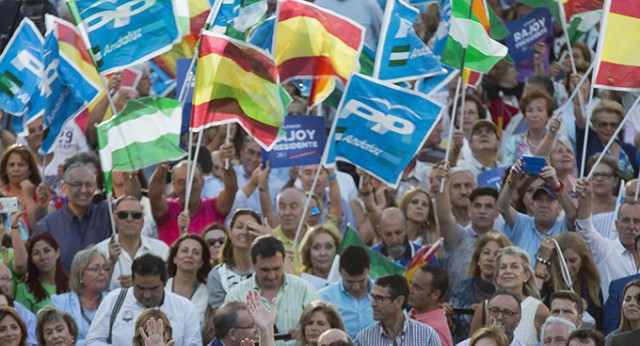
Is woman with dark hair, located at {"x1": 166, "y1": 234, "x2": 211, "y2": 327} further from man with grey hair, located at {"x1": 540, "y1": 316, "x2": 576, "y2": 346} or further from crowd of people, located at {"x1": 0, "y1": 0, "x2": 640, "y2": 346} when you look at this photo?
man with grey hair, located at {"x1": 540, "y1": 316, "x2": 576, "y2": 346}

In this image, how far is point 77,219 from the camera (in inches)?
637

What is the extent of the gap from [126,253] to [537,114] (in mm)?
4712

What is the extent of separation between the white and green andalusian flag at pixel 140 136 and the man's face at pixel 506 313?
3.41 meters

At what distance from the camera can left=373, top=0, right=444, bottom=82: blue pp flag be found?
54.6ft

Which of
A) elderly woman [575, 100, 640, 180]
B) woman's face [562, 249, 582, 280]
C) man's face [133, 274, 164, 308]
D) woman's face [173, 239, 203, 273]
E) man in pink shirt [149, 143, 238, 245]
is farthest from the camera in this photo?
elderly woman [575, 100, 640, 180]

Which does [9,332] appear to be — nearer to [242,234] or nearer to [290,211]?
[242,234]

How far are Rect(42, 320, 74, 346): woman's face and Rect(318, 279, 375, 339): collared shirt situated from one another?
6.85 feet

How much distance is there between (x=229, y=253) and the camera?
50.0ft

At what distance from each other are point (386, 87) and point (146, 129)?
202 cm

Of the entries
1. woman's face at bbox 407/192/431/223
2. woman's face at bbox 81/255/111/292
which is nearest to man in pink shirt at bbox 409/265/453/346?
woman's face at bbox 407/192/431/223

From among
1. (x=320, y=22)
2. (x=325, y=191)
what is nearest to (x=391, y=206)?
(x=325, y=191)

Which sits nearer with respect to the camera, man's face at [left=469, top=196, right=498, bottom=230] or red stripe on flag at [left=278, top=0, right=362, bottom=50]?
man's face at [left=469, top=196, right=498, bottom=230]

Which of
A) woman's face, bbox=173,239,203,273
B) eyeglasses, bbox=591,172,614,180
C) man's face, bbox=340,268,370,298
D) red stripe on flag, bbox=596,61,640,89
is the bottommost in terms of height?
man's face, bbox=340,268,370,298

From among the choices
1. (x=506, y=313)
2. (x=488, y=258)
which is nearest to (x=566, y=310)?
(x=506, y=313)
